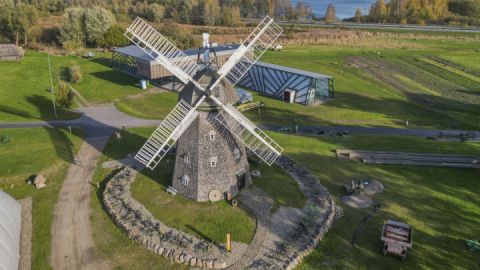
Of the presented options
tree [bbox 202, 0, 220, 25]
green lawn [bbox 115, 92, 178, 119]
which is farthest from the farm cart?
tree [bbox 202, 0, 220, 25]

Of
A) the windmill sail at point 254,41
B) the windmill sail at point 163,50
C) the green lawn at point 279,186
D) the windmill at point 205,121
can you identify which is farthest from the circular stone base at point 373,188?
the windmill sail at point 163,50

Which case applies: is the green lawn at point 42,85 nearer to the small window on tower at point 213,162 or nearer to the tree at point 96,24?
the tree at point 96,24

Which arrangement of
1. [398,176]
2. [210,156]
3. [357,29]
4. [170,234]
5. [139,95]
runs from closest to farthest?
[170,234]
[210,156]
[398,176]
[139,95]
[357,29]

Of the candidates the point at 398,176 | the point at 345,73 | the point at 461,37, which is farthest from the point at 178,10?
the point at 398,176

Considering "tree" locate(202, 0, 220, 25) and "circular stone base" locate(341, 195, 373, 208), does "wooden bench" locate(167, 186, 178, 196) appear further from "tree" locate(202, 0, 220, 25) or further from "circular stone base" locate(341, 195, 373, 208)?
"tree" locate(202, 0, 220, 25)

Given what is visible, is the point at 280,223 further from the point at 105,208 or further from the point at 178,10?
the point at 178,10

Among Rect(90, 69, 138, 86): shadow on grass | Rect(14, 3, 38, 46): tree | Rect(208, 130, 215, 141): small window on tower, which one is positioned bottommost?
Rect(208, 130, 215, 141): small window on tower

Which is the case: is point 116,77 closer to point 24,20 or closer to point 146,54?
point 146,54
